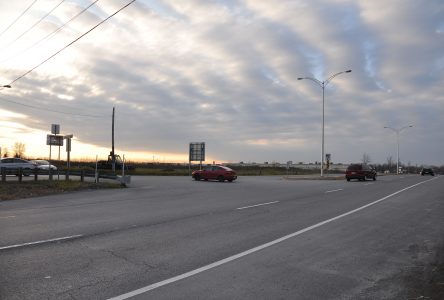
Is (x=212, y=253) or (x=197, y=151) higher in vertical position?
(x=197, y=151)

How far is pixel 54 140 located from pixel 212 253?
26.2m

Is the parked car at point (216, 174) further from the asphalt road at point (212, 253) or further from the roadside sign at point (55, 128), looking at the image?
the asphalt road at point (212, 253)

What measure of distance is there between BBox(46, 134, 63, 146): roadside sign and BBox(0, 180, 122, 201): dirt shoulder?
532 centimetres

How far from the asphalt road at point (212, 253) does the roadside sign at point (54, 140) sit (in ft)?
56.3

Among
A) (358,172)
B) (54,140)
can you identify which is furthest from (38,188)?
(358,172)

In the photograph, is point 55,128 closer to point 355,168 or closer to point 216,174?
point 216,174

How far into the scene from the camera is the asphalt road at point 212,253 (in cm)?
586

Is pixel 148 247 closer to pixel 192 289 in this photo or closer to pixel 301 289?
pixel 192 289

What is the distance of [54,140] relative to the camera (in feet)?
102

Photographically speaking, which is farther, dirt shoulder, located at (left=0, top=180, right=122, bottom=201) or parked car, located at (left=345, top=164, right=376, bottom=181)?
parked car, located at (left=345, top=164, right=376, bottom=181)

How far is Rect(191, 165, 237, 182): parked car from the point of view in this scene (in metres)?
38.3

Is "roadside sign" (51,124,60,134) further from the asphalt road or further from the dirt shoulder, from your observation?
the asphalt road

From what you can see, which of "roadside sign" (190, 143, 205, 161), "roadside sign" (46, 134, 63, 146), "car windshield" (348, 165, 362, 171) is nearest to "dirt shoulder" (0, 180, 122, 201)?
"roadside sign" (46, 134, 63, 146)

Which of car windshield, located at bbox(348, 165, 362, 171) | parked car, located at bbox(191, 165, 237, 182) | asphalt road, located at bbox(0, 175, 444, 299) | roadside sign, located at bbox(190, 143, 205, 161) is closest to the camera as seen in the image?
asphalt road, located at bbox(0, 175, 444, 299)
